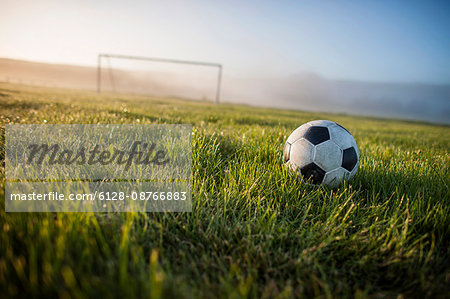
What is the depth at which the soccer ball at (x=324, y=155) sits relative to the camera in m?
2.07

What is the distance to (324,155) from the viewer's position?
2.07 meters

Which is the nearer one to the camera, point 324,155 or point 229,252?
point 229,252

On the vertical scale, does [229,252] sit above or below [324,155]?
below

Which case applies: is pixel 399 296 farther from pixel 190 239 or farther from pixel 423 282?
pixel 190 239

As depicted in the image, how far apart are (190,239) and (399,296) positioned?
105cm

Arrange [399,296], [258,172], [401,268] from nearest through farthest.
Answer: [399,296]
[401,268]
[258,172]

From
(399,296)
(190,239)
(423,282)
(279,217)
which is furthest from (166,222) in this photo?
(423,282)

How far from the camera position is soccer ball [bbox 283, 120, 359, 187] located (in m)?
2.07

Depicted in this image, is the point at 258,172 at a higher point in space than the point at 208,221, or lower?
higher

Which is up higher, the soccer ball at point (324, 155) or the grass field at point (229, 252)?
the soccer ball at point (324, 155)

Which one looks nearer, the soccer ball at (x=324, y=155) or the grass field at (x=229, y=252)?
the grass field at (x=229, y=252)

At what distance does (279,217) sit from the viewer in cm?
165

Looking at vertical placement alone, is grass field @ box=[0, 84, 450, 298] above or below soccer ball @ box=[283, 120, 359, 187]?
below

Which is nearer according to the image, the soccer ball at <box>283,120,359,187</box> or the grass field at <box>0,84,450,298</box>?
the grass field at <box>0,84,450,298</box>
